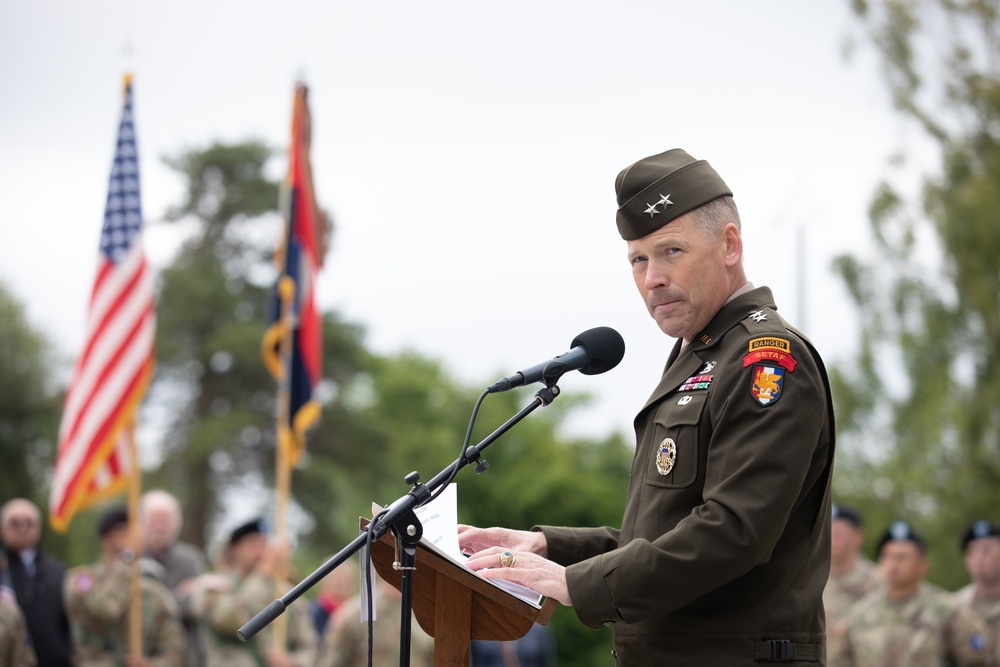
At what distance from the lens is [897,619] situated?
835 cm

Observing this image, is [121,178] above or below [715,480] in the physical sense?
above

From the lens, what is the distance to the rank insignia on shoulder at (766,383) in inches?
109

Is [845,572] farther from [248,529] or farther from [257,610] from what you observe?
[248,529]

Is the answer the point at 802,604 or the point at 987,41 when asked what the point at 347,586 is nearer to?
the point at 802,604

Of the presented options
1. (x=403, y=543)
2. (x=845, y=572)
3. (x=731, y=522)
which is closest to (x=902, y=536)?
(x=845, y=572)

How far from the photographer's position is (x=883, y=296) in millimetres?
19344

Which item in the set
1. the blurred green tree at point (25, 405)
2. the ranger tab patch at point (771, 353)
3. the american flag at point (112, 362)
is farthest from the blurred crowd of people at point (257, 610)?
the blurred green tree at point (25, 405)

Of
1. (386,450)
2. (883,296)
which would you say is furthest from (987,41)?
(386,450)

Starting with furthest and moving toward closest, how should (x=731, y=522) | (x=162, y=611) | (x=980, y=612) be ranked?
(x=162, y=611)
(x=980, y=612)
(x=731, y=522)

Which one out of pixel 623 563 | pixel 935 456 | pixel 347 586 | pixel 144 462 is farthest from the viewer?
pixel 144 462

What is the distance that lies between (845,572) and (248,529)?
4804 millimetres

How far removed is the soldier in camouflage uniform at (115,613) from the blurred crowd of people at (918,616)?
469 centimetres

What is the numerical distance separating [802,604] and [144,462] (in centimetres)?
2917

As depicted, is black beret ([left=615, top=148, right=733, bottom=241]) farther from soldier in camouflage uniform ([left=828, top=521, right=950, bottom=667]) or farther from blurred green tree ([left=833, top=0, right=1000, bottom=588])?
blurred green tree ([left=833, top=0, right=1000, bottom=588])
